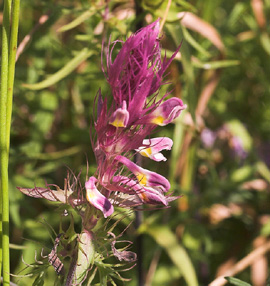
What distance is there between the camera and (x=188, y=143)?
5.85 feet

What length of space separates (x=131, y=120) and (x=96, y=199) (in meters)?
0.12

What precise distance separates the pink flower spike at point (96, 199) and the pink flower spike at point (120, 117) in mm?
83

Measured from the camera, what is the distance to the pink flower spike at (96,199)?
637 millimetres

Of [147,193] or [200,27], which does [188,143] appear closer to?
[200,27]

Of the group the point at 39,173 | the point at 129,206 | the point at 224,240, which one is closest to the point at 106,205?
the point at 129,206

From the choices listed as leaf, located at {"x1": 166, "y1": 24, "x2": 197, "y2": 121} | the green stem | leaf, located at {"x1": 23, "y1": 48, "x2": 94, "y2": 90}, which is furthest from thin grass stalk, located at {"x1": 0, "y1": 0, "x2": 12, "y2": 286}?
leaf, located at {"x1": 166, "y1": 24, "x2": 197, "y2": 121}

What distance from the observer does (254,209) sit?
2.07 metres

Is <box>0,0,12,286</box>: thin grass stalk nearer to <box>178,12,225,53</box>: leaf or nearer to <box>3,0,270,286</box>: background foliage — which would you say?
<box>3,0,270,286</box>: background foliage

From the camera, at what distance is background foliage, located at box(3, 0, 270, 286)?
162 cm

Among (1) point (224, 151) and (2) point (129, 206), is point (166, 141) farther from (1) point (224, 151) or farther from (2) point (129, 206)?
(1) point (224, 151)

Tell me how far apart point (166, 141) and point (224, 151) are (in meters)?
1.48

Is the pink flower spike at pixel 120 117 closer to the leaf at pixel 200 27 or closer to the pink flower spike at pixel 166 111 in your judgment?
the pink flower spike at pixel 166 111

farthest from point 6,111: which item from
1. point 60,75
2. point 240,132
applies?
point 240,132

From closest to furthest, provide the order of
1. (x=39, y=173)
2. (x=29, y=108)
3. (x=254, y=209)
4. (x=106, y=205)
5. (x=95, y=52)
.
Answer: (x=106, y=205) < (x=95, y=52) < (x=39, y=173) < (x=29, y=108) < (x=254, y=209)
